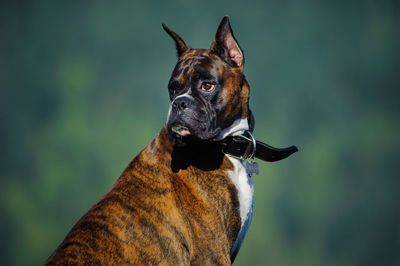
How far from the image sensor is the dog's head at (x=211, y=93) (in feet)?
8.23

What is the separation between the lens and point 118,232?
2.27 meters

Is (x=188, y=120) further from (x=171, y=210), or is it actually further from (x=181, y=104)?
(x=171, y=210)

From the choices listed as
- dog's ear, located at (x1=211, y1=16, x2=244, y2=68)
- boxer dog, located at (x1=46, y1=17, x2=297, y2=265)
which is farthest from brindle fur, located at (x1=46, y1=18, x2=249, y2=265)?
dog's ear, located at (x1=211, y1=16, x2=244, y2=68)

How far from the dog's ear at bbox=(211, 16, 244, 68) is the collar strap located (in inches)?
20.9

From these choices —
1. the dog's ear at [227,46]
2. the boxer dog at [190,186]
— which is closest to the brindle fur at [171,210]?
the boxer dog at [190,186]

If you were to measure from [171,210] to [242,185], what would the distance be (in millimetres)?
512

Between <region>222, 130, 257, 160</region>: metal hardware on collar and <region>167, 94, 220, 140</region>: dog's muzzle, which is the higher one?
<region>167, 94, 220, 140</region>: dog's muzzle

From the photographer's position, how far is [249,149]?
268cm

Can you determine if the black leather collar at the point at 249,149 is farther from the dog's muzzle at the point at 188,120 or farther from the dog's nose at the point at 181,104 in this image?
the dog's nose at the point at 181,104

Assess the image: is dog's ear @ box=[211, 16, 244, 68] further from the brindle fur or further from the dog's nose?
the dog's nose

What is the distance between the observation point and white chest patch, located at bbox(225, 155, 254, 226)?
2555 millimetres

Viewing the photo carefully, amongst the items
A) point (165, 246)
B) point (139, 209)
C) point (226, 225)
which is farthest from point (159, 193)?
point (226, 225)

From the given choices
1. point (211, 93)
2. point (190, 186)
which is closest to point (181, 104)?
point (211, 93)

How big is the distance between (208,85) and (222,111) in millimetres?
202
